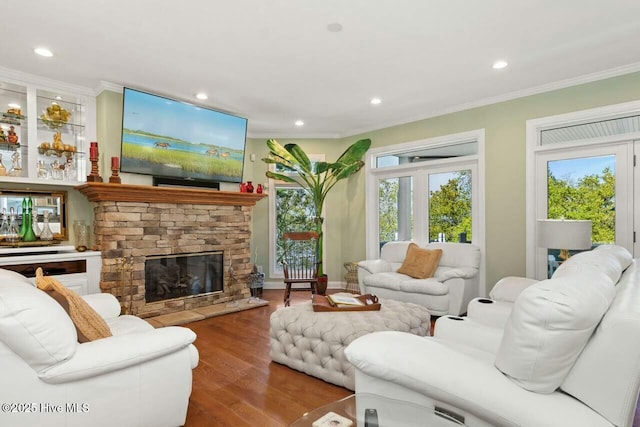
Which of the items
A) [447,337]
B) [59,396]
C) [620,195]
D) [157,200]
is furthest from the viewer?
[157,200]

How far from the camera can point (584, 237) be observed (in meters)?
3.40

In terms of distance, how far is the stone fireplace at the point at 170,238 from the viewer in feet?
13.4

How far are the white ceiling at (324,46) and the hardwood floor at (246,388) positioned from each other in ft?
8.99

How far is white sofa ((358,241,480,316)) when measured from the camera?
168 inches

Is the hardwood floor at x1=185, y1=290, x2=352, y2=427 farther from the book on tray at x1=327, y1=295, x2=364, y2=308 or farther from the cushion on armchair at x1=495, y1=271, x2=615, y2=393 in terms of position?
the cushion on armchair at x1=495, y1=271, x2=615, y2=393

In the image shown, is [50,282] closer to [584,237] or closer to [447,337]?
[447,337]

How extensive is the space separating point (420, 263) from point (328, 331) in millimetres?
2458

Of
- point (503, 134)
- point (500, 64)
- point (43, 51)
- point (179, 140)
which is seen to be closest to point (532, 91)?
point (503, 134)

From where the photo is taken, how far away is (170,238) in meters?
4.56

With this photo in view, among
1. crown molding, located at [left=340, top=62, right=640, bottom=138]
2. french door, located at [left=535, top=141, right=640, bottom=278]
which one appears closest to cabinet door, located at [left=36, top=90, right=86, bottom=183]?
crown molding, located at [left=340, top=62, right=640, bottom=138]

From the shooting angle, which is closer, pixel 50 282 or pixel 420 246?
pixel 50 282

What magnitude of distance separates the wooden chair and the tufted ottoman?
1.61m

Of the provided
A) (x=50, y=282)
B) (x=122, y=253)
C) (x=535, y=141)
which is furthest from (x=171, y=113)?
(x=535, y=141)

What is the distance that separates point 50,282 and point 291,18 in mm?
2401
